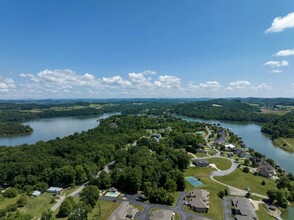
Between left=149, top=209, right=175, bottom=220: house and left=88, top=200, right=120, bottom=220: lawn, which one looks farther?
left=88, top=200, right=120, bottom=220: lawn

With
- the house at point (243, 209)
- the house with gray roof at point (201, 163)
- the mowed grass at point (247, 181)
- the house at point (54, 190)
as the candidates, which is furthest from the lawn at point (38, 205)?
the house with gray roof at point (201, 163)

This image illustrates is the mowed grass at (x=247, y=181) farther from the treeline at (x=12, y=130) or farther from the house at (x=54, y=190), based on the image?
the treeline at (x=12, y=130)

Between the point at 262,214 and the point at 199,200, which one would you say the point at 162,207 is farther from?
the point at 262,214

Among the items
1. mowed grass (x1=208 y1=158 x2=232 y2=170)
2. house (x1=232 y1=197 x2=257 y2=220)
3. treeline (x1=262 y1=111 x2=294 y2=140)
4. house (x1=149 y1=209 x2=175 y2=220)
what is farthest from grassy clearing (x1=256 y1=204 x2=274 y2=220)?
treeline (x1=262 y1=111 x2=294 y2=140)

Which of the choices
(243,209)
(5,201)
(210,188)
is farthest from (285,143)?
(5,201)

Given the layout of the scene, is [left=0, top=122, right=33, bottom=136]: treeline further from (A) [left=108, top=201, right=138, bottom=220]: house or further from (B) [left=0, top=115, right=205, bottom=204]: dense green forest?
(A) [left=108, top=201, right=138, bottom=220]: house

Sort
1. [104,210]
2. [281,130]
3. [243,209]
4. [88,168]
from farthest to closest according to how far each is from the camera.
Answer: [281,130] < [88,168] < [104,210] < [243,209]
